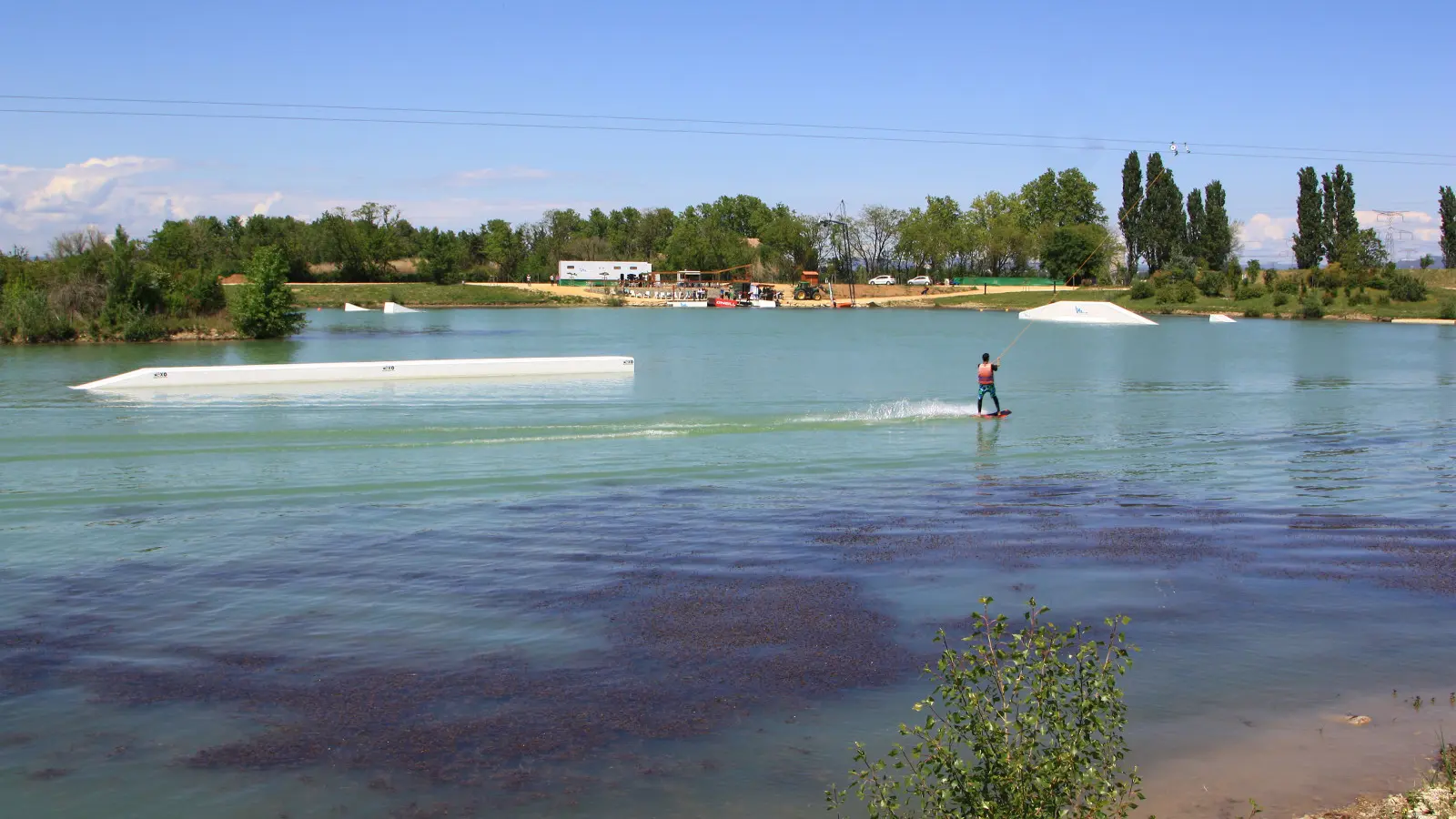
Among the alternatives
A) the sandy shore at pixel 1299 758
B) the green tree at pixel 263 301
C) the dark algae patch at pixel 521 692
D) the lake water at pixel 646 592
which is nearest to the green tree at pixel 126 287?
the green tree at pixel 263 301

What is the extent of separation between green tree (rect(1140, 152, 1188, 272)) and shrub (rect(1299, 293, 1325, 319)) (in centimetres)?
2254


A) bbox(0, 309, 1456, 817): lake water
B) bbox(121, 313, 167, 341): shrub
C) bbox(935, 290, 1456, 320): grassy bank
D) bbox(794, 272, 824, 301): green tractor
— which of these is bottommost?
bbox(0, 309, 1456, 817): lake water

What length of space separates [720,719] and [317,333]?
76991 millimetres

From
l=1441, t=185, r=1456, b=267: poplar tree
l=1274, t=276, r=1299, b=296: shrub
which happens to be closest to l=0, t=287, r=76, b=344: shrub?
l=1274, t=276, r=1299, b=296: shrub

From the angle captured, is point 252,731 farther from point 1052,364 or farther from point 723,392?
point 1052,364

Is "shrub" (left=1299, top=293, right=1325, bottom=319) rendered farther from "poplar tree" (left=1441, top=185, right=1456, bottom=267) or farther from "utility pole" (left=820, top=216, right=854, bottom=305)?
"utility pole" (left=820, top=216, right=854, bottom=305)

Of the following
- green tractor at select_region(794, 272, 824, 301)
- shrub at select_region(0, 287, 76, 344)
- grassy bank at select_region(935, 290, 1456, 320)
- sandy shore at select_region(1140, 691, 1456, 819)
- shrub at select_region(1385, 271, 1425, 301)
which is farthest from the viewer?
green tractor at select_region(794, 272, 824, 301)

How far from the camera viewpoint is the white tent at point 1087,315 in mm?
103200

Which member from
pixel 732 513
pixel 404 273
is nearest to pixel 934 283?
pixel 404 273

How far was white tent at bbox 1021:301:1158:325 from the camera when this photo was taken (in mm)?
103200

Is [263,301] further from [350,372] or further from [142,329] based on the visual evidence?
[350,372]

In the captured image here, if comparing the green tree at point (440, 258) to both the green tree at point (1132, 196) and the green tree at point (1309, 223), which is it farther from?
the green tree at point (1309, 223)

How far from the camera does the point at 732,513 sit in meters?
18.9

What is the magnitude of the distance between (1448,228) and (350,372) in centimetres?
13282
